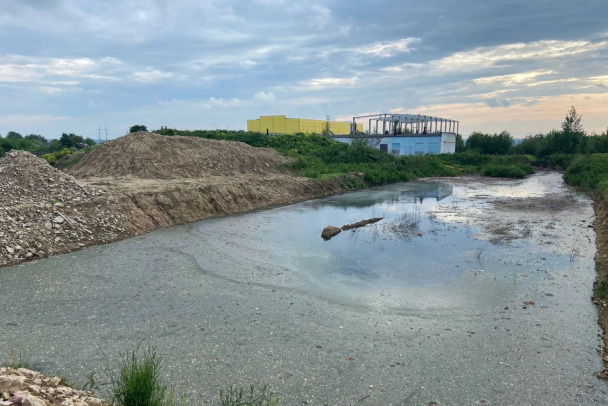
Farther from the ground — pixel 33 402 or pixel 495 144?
pixel 495 144

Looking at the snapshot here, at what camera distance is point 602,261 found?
991 cm

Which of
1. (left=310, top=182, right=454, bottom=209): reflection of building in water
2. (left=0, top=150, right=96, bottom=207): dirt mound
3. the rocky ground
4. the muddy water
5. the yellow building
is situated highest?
the yellow building

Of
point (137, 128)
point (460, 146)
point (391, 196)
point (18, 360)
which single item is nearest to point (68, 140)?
Result: point (137, 128)

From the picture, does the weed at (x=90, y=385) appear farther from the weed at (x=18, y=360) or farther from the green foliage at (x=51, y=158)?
the green foliage at (x=51, y=158)

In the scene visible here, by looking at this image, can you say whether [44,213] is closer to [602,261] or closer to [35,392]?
[35,392]

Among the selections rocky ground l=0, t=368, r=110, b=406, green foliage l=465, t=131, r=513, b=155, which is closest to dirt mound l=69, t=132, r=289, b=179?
rocky ground l=0, t=368, r=110, b=406

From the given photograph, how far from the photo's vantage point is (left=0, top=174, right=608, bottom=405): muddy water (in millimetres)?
5039

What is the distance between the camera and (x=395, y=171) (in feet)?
103

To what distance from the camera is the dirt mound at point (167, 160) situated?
63.9 feet

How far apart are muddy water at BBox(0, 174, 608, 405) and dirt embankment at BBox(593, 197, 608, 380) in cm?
16

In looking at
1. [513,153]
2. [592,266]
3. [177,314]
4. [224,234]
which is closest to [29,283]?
[177,314]

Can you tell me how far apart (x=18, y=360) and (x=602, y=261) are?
11971 millimetres

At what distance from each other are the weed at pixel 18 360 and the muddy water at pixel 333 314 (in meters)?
0.13

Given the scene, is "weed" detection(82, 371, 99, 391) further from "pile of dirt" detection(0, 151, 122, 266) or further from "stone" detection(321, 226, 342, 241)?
"stone" detection(321, 226, 342, 241)
